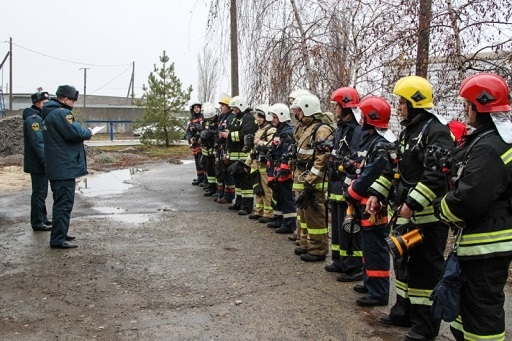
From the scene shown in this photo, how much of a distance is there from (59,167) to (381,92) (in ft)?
22.8

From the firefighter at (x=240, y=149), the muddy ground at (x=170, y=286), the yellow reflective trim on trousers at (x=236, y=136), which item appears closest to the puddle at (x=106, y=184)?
the muddy ground at (x=170, y=286)

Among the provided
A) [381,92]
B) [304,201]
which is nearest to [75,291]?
[304,201]

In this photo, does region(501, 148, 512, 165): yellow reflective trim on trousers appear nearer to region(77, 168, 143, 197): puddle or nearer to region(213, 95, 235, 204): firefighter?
region(213, 95, 235, 204): firefighter

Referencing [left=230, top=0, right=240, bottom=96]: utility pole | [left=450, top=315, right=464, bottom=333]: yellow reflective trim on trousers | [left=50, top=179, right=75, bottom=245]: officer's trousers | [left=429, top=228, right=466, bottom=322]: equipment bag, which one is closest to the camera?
[left=429, top=228, right=466, bottom=322]: equipment bag

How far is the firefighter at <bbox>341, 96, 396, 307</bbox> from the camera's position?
207 inches

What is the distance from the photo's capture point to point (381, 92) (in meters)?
11.3

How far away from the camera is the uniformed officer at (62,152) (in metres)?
7.39

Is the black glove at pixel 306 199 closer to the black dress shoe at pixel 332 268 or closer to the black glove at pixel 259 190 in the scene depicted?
the black dress shoe at pixel 332 268

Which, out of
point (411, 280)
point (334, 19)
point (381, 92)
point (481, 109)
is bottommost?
point (411, 280)

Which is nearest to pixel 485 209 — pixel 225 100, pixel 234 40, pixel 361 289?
pixel 361 289

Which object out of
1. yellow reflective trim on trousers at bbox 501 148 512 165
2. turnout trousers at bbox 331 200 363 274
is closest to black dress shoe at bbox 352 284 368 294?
turnout trousers at bbox 331 200 363 274

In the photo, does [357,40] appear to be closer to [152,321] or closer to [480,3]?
[480,3]

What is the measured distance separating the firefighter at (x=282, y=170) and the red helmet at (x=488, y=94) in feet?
15.8

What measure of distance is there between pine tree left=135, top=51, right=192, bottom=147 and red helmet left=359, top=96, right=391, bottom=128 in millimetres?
18746
